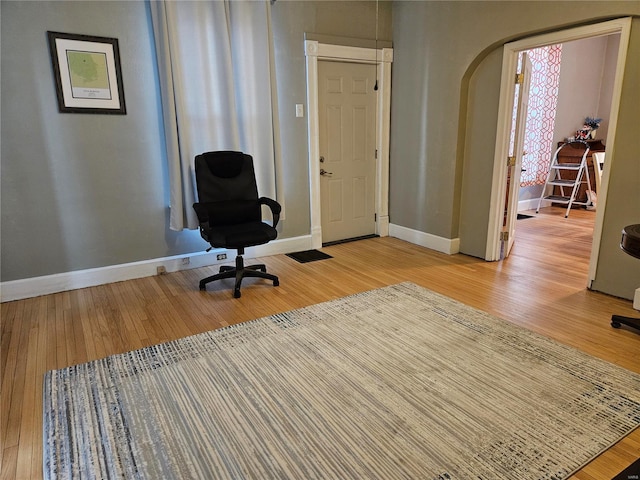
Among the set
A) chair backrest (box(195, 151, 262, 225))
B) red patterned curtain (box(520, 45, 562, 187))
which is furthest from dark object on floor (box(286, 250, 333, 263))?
red patterned curtain (box(520, 45, 562, 187))

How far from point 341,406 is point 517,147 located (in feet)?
10.2

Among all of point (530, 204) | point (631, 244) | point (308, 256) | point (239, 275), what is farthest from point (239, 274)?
point (530, 204)

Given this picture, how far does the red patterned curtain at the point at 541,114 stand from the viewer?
583cm

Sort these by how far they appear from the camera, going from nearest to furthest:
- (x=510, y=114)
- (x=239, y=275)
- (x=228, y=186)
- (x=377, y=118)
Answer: (x=239, y=275) → (x=228, y=186) → (x=510, y=114) → (x=377, y=118)

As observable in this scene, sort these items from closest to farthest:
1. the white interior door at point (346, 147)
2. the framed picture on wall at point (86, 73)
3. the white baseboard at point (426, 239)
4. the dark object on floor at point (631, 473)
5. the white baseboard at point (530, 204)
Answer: the dark object on floor at point (631, 473) < the framed picture on wall at point (86, 73) < the white baseboard at point (426, 239) < the white interior door at point (346, 147) < the white baseboard at point (530, 204)

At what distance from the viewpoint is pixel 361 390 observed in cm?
201

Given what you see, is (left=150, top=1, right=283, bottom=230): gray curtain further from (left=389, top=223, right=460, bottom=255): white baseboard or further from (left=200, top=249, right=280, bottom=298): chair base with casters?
(left=389, top=223, right=460, bottom=255): white baseboard

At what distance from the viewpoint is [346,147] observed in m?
4.54

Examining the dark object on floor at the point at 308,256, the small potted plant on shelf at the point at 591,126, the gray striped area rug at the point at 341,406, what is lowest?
the gray striped area rug at the point at 341,406

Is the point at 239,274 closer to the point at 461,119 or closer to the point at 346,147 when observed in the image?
the point at 346,147

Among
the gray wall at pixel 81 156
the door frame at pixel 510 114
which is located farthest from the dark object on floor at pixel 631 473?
the gray wall at pixel 81 156

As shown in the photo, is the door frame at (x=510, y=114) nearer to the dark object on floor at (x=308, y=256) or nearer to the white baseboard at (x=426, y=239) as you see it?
the white baseboard at (x=426, y=239)

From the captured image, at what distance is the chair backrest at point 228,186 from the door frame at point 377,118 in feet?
3.02

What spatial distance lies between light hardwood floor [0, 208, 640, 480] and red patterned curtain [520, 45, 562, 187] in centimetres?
227
